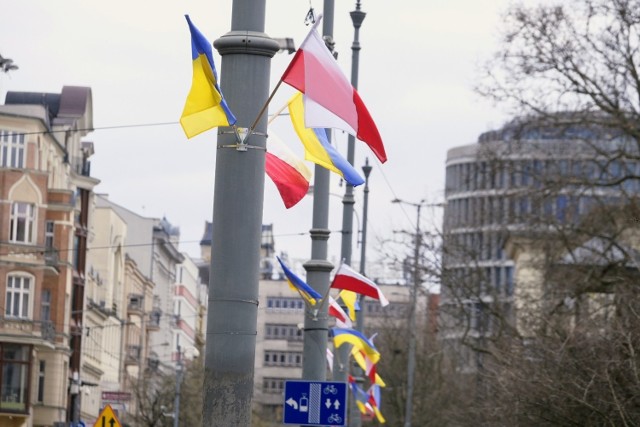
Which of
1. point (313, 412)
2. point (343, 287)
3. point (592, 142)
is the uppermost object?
point (592, 142)

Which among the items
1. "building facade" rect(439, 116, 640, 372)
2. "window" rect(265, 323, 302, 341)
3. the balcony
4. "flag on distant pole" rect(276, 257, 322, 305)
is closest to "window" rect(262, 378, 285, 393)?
"window" rect(265, 323, 302, 341)

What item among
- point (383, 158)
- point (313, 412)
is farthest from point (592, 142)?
point (383, 158)

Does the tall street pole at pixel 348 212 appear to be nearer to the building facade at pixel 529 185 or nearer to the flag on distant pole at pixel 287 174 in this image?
the building facade at pixel 529 185

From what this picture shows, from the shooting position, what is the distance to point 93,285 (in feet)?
300

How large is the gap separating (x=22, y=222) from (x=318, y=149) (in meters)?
55.8

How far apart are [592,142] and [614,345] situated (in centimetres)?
1469

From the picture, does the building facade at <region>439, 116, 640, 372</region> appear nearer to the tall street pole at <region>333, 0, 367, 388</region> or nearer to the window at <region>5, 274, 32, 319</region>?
the tall street pole at <region>333, 0, 367, 388</region>

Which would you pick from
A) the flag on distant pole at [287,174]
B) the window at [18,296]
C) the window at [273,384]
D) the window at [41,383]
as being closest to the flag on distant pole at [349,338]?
the flag on distant pole at [287,174]

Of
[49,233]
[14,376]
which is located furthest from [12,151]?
[14,376]

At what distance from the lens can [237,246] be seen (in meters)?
11.4

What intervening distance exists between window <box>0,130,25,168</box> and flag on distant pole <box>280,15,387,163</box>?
183ft

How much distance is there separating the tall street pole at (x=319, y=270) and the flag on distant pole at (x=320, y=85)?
1090cm

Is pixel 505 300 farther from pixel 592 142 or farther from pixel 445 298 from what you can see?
pixel 592 142

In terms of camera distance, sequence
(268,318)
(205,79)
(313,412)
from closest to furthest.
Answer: (205,79)
(313,412)
(268,318)
